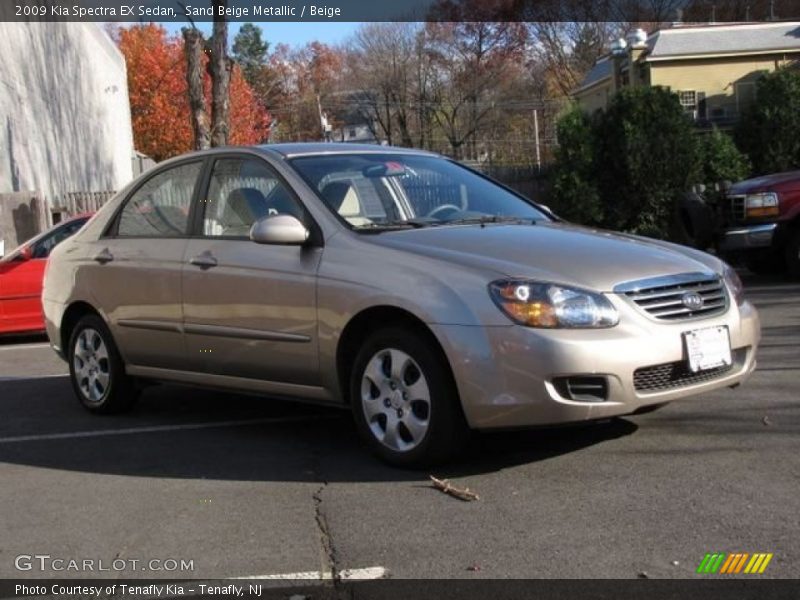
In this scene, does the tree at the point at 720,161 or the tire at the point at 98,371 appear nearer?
the tire at the point at 98,371

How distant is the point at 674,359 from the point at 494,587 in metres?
1.64

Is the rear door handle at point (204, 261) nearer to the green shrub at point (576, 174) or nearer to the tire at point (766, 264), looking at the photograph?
the tire at point (766, 264)

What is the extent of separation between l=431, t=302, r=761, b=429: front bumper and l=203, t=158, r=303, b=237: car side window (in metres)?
1.55

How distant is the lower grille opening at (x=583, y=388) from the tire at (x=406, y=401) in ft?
1.73

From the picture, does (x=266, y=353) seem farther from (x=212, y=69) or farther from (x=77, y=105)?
(x=77, y=105)

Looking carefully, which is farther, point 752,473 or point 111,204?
point 111,204

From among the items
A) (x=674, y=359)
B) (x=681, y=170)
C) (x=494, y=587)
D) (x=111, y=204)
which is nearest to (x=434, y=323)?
(x=674, y=359)

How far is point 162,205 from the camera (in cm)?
646

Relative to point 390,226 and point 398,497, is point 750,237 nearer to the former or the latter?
point 390,226

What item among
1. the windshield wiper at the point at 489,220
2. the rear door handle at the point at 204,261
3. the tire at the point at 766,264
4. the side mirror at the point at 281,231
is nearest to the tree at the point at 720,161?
the tire at the point at 766,264

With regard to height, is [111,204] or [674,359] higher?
[111,204]

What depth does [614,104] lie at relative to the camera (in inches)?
750

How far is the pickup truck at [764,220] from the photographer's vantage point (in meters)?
11.2

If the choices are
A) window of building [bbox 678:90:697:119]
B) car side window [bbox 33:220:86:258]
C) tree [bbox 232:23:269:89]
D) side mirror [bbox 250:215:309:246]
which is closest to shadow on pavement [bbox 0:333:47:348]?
car side window [bbox 33:220:86:258]
